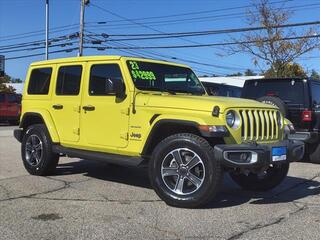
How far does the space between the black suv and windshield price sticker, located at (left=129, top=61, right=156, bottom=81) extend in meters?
3.89

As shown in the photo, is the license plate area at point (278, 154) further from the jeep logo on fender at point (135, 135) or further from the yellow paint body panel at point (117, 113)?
the jeep logo on fender at point (135, 135)

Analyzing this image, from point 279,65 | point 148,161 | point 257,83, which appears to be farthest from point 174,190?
point 279,65

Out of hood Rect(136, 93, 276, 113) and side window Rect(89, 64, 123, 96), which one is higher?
side window Rect(89, 64, 123, 96)

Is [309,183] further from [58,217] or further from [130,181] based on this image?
[58,217]

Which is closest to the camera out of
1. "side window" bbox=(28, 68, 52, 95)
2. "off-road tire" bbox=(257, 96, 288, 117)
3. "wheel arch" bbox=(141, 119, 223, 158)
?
"wheel arch" bbox=(141, 119, 223, 158)

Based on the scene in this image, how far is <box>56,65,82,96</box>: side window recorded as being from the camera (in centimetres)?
843

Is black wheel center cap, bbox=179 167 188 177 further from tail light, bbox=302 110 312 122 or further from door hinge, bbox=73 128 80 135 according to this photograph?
tail light, bbox=302 110 312 122

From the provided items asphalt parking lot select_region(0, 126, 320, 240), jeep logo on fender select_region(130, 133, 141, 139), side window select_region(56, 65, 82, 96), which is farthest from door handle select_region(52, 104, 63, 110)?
jeep logo on fender select_region(130, 133, 141, 139)

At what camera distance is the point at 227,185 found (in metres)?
8.56

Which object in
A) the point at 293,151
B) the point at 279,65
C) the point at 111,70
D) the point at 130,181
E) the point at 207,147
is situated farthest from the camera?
the point at 279,65

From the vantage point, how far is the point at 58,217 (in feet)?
20.1

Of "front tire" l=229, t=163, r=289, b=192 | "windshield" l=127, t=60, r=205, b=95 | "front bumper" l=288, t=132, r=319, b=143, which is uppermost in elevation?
"windshield" l=127, t=60, r=205, b=95

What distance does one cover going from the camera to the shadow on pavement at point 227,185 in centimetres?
738

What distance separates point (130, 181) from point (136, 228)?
2.96m
